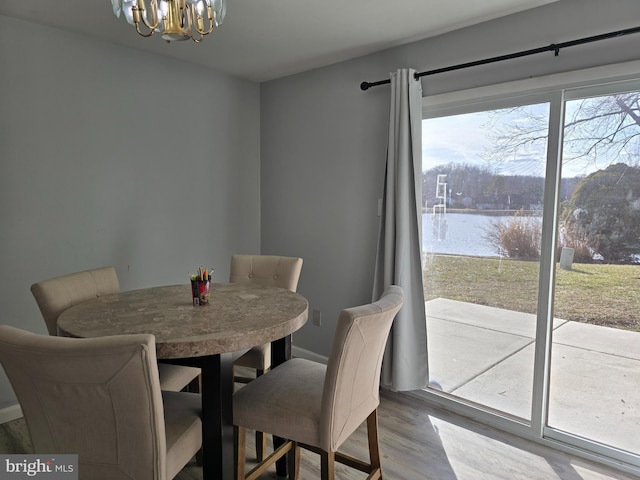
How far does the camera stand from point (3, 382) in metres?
2.52

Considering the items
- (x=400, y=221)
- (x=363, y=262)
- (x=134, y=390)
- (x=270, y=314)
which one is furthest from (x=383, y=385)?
(x=134, y=390)

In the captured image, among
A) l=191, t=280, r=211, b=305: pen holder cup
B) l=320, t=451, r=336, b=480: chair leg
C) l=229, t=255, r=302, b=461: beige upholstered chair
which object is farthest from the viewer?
l=229, t=255, r=302, b=461: beige upholstered chair

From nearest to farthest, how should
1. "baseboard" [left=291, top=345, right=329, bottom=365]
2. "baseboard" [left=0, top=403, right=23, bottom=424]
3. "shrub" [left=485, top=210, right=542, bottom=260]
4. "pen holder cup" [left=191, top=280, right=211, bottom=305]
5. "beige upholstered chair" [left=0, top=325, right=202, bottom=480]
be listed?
1. "beige upholstered chair" [left=0, top=325, right=202, bottom=480]
2. "pen holder cup" [left=191, top=280, right=211, bottom=305]
3. "shrub" [left=485, top=210, right=542, bottom=260]
4. "baseboard" [left=0, top=403, right=23, bottom=424]
5. "baseboard" [left=291, top=345, right=329, bottom=365]

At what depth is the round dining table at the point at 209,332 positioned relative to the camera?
1.41 metres

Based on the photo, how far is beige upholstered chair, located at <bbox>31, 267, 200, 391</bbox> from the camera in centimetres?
193

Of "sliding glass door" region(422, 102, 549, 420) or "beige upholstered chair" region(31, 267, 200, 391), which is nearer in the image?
"beige upholstered chair" region(31, 267, 200, 391)

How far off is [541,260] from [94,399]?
2.24m

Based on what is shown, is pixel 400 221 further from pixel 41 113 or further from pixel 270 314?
pixel 41 113

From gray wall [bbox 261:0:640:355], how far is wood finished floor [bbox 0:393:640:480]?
985mm

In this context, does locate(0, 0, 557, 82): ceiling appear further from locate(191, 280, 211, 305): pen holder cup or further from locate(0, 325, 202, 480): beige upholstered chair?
locate(0, 325, 202, 480): beige upholstered chair

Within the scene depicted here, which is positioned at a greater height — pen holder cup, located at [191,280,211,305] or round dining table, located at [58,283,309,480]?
pen holder cup, located at [191,280,211,305]

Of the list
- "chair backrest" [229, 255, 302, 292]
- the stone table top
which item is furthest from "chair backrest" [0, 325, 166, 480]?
"chair backrest" [229, 255, 302, 292]

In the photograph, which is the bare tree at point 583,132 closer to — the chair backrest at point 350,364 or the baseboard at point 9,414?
the chair backrest at point 350,364

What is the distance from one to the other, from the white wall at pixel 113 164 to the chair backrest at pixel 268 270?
2.45ft
